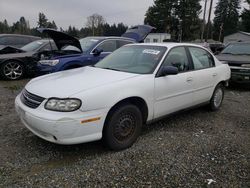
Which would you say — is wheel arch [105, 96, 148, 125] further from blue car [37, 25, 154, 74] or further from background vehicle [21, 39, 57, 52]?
background vehicle [21, 39, 57, 52]

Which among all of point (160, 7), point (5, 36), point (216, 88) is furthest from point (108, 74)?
point (160, 7)

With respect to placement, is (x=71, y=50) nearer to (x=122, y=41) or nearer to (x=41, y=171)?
(x=122, y=41)

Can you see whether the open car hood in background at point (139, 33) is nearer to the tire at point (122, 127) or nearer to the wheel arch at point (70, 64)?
the wheel arch at point (70, 64)

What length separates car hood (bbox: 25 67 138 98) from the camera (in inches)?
115

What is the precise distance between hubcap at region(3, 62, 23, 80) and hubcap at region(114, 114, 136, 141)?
20.5 ft

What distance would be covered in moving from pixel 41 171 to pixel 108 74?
1.63 m

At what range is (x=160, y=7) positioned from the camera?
158ft

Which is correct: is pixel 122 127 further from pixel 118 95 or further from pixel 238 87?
pixel 238 87

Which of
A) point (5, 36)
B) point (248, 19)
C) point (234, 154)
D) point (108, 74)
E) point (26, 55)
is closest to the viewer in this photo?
point (234, 154)

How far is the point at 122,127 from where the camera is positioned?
3264mm

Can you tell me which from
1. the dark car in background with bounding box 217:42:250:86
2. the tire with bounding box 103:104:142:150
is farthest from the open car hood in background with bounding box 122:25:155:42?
the tire with bounding box 103:104:142:150

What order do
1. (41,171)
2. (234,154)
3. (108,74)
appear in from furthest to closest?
(108,74) → (234,154) → (41,171)

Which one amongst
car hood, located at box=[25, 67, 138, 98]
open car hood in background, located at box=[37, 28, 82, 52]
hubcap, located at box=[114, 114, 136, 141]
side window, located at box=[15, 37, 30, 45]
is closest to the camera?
car hood, located at box=[25, 67, 138, 98]

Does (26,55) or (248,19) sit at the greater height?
(248,19)
